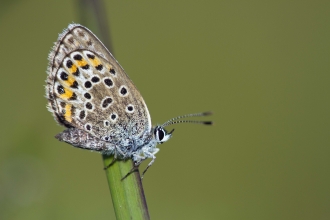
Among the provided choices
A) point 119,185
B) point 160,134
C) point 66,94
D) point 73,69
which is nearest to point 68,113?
point 66,94

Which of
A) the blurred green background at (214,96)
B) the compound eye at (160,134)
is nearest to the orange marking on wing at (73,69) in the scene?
the compound eye at (160,134)

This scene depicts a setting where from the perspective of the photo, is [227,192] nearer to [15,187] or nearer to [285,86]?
[285,86]

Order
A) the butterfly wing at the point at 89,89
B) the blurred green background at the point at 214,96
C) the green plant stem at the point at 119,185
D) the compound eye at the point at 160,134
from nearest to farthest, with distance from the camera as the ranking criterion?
1. the green plant stem at the point at 119,185
2. the butterfly wing at the point at 89,89
3. the compound eye at the point at 160,134
4. the blurred green background at the point at 214,96

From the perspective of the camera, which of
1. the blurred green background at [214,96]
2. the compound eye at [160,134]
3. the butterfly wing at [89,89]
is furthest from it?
the blurred green background at [214,96]

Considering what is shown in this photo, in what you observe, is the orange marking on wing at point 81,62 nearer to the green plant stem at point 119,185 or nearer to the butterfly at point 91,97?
the butterfly at point 91,97

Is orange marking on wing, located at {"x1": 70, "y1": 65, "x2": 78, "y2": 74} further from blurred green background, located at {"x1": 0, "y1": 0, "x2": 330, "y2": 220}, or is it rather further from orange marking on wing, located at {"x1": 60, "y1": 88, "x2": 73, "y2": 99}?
blurred green background, located at {"x1": 0, "y1": 0, "x2": 330, "y2": 220}

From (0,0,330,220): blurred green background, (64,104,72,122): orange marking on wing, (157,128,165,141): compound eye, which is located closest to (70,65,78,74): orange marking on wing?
(64,104,72,122): orange marking on wing

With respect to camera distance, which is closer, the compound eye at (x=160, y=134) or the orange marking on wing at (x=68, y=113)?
the orange marking on wing at (x=68, y=113)
